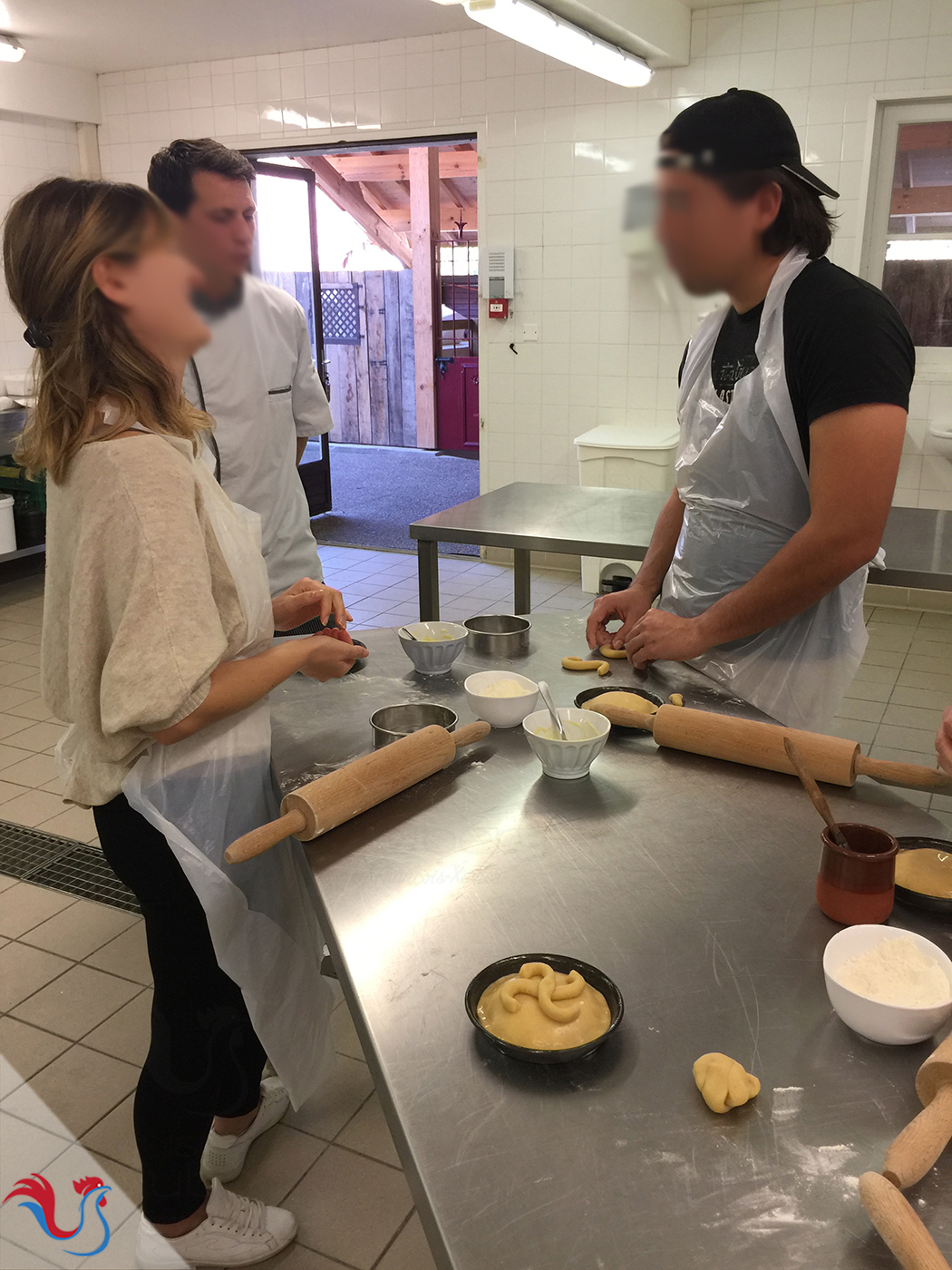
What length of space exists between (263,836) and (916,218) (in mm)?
4631

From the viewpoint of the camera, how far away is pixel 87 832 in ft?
9.14

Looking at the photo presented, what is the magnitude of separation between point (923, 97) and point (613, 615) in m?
3.73

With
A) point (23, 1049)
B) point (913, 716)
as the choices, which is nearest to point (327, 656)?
point (23, 1049)

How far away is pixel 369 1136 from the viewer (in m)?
1.73

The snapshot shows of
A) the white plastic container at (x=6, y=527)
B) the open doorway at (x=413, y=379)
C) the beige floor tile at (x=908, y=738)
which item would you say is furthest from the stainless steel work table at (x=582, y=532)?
the white plastic container at (x=6, y=527)

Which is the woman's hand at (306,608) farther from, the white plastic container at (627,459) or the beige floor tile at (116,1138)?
the white plastic container at (627,459)

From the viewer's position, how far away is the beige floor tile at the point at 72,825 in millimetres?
2773

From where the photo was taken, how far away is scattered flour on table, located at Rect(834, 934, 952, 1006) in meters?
0.80

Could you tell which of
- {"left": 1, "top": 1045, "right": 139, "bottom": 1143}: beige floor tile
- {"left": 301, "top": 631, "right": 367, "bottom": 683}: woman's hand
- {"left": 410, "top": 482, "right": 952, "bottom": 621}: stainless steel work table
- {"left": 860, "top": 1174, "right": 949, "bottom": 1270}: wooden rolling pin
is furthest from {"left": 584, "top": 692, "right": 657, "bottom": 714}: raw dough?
{"left": 1, "top": 1045, "right": 139, "bottom": 1143}: beige floor tile

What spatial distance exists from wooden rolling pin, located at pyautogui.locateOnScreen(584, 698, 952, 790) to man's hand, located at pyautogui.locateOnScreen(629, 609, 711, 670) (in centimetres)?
19

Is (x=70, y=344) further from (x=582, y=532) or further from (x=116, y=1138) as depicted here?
(x=582, y=532)

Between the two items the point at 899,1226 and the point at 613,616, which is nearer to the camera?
the point at 899,1226

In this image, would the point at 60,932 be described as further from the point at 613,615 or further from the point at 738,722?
the point at 738,722

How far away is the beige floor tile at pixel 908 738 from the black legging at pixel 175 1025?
8.25ft
